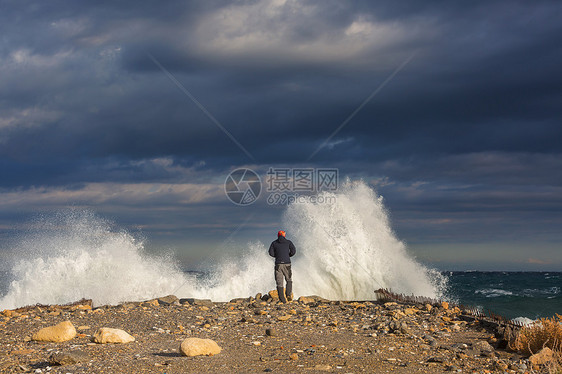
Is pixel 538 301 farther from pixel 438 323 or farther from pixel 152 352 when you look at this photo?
pixel 152 352

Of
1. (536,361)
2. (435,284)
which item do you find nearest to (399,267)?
(435,284)

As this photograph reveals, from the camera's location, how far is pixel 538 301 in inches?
1400

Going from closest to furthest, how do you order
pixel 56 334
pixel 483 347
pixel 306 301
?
1. pixel 483 347
2. pixel 56 334
3. pixel 306 301

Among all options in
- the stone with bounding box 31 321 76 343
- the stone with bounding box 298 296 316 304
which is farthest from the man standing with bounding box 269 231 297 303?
the stone with bounding box 31 321 76 343

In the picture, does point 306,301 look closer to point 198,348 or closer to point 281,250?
point 281,250

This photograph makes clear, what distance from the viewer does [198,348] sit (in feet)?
27.6

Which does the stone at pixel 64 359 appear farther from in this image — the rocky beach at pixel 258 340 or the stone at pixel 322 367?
the stone at pixel 322 367

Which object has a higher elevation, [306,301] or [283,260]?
[283,260]

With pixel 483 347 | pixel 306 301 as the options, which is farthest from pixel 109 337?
pixel 306 301

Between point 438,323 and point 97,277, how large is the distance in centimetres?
1451

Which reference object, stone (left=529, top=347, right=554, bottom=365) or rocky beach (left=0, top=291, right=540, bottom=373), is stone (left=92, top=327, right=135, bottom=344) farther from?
stone (left=529, top=347, right=554, bottom=365)

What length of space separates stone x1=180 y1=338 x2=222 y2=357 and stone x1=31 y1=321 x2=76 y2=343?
292 cm

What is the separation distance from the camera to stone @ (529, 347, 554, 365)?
8031 mm

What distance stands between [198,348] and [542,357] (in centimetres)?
545
